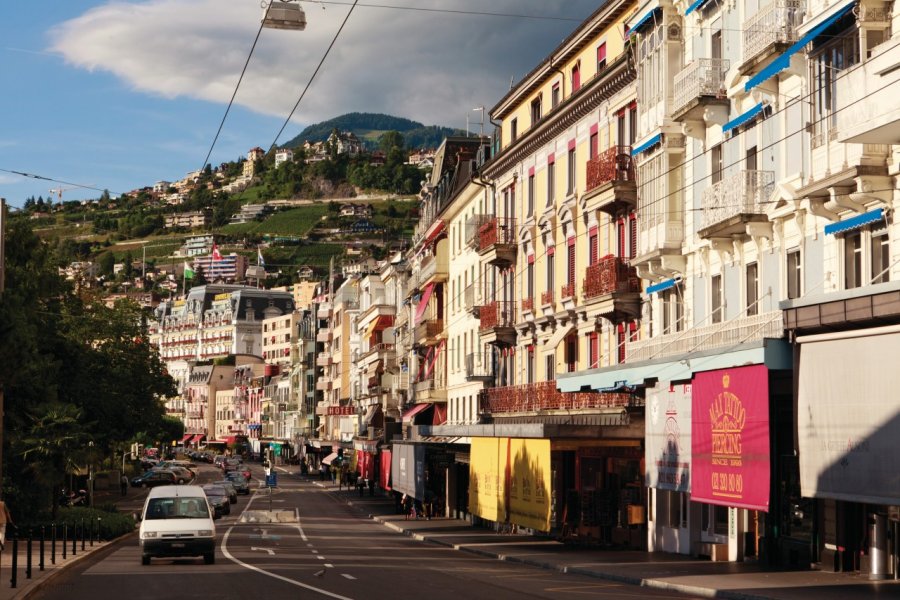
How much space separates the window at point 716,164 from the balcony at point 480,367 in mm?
25512

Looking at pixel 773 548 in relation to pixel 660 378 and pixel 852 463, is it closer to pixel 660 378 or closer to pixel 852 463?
pixel 660 378

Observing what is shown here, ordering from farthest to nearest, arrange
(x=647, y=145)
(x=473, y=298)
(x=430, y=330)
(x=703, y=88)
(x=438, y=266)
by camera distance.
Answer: (x=430, y=330) → (x=438, y=266) → (x=473, y=298) → (x=647, y=145) → (x=703, y=88)

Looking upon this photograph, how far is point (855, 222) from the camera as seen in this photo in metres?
26.2

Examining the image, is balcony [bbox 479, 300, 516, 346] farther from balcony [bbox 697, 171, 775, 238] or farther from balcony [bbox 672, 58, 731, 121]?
balcony [bbox 697, 171, 775, 238]

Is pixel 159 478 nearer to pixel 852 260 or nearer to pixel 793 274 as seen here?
pixel 793 274

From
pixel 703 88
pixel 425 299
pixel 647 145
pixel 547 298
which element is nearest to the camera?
pixel 703 88

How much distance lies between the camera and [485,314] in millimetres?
56938

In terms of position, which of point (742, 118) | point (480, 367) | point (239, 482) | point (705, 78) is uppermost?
point (705, 78)

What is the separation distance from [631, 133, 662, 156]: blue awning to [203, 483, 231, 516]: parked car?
3564 cm

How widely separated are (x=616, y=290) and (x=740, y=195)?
1040 centimetres

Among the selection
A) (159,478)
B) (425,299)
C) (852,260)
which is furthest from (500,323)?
(159,478)

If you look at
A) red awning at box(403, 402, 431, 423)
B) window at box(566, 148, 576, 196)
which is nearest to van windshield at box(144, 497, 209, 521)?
window at box(566, 148, 576, 196)

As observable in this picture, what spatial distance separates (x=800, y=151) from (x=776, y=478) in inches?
311

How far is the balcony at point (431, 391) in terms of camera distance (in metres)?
72.2
